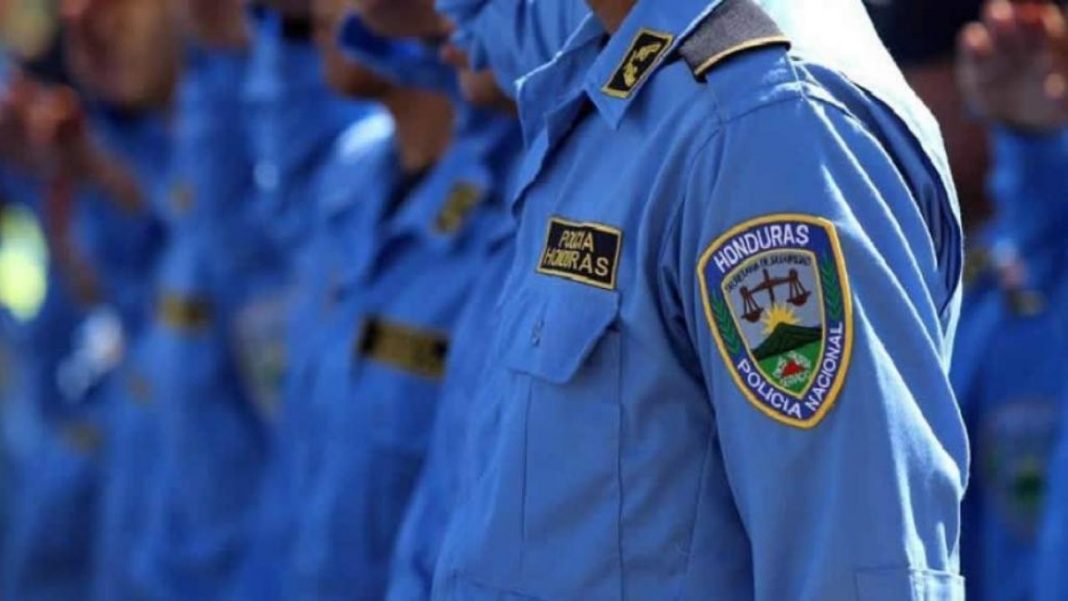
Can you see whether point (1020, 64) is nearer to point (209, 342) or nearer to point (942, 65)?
point (942, 65)

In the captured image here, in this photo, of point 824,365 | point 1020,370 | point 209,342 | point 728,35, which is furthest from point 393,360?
point 824,365

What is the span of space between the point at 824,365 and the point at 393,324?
2.05 metres

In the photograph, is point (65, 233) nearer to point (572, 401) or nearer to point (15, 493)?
point (15, 493)

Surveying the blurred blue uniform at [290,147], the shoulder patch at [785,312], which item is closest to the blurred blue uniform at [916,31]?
the blurred blue uniform at [290,147]

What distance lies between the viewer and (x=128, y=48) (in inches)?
235

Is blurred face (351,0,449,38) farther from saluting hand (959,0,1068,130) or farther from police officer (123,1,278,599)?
police officer (123,1,278,599)

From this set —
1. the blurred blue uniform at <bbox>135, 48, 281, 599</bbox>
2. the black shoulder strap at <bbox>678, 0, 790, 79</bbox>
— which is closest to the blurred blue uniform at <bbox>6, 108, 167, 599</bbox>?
the blurred blue uniform at <bbox>135, 48, 281, 599</bbox>

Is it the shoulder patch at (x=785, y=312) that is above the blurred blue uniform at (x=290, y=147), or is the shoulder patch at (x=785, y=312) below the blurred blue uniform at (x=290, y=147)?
above

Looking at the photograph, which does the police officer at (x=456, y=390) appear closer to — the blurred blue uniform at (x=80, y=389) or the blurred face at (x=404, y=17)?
the blurred face at (x=404, y=17)

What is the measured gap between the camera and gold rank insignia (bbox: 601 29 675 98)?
203 cm

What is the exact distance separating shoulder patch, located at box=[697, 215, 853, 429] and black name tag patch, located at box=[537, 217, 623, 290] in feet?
0.41

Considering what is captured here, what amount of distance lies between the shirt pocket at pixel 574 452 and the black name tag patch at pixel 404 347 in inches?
66.6

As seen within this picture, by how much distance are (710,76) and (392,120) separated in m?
2.29

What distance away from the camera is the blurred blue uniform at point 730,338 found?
6.07ft
